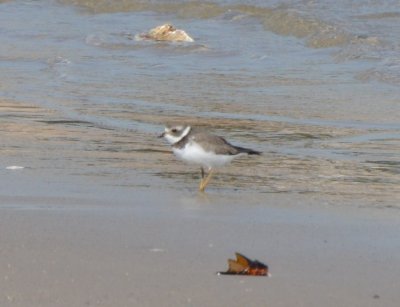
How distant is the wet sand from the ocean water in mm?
37

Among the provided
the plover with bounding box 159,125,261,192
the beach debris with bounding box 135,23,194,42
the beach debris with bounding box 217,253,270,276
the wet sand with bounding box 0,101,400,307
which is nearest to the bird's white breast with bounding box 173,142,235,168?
the plover with bounding box 159,125,261,192

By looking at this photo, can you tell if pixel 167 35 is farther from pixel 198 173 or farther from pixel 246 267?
pixel 246 267

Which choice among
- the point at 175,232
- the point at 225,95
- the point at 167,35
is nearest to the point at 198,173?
the point at 175,232

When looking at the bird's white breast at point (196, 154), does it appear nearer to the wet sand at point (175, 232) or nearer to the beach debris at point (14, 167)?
the wet sand at point (175, 232)

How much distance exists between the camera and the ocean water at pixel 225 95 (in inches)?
263

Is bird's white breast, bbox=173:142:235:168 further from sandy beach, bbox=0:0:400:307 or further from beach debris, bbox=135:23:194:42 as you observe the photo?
beach debris, bbox=135:23:194:42

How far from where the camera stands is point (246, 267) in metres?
4.46

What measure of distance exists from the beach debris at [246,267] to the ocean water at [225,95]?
1.46 m

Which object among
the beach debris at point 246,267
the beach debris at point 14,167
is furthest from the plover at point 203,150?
the beach debris at point 246,267

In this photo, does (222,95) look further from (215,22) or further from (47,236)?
(215,22)

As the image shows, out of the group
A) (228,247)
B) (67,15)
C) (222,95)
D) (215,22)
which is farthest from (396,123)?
(67,15)

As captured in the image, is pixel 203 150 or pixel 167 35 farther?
pixel 167 35

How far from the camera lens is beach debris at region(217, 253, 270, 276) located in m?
4.44

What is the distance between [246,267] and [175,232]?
2.33 feet
